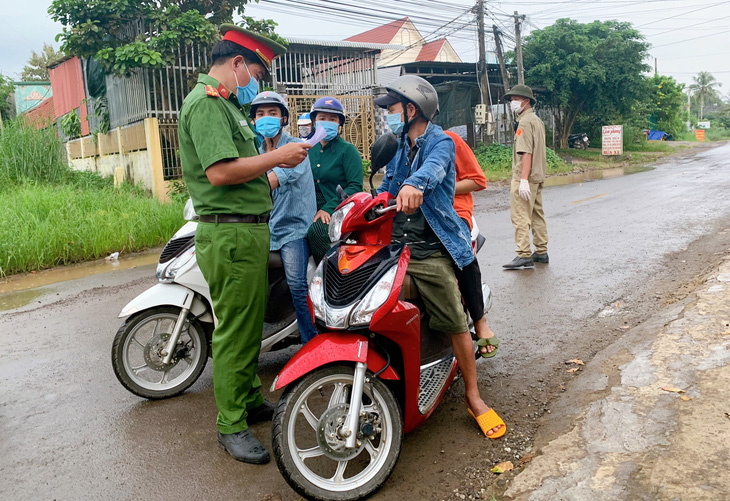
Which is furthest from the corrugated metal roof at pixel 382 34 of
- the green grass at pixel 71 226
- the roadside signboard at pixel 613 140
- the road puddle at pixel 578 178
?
the green grass at pixel 71 226

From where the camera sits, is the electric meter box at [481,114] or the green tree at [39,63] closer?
the electric meter box at [481,114]

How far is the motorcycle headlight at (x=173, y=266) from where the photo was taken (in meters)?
3.64

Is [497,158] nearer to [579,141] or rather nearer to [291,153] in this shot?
[579,141]

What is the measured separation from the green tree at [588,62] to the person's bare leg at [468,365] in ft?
79.7

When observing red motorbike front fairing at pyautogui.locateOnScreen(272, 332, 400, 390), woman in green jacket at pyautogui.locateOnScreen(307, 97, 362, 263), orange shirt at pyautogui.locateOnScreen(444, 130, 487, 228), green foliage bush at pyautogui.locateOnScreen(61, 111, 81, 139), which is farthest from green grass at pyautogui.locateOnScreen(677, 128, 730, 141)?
red motorbike front fairing at pyautogui.locateOnScreen(272, 332, 400, 390)

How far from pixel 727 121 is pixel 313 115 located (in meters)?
79.5

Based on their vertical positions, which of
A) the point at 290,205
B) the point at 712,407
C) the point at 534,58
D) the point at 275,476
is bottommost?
the point at 275,476

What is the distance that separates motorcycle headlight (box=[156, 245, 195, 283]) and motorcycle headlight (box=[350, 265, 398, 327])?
4.86 ft

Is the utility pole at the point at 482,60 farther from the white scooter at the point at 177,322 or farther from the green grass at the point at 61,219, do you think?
the white scooter at the point at 177,322

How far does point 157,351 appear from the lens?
3.66 metres

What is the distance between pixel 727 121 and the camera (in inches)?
2751

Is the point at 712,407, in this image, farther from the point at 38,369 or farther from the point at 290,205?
the point at 38,369

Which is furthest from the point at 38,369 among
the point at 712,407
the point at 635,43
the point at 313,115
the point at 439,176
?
the point at 635,43

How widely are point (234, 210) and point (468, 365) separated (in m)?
1.45
